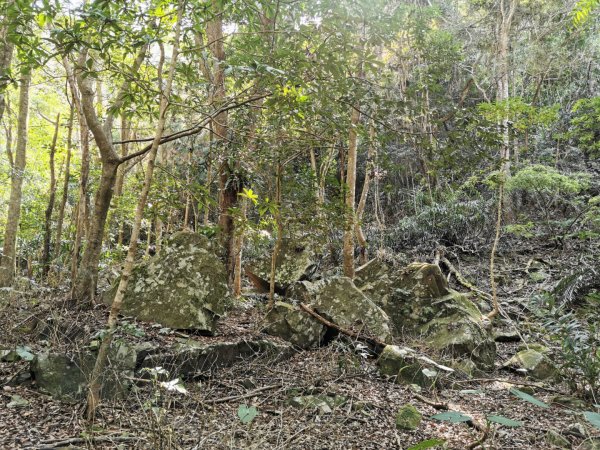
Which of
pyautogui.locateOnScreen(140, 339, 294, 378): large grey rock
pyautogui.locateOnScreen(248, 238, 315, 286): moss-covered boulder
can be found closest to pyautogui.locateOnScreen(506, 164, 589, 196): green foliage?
pyautogui.locateOnScreen(248, 238, 315, 286): moss-covered boulder

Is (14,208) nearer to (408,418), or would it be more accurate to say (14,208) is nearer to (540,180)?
(408,418)

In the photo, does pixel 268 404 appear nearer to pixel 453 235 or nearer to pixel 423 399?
pixel 423 399

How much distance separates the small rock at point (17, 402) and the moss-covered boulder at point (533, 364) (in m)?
5.09

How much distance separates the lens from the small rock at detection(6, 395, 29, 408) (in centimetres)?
324

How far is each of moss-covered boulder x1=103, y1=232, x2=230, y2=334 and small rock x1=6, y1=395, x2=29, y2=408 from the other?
1521 millimetres

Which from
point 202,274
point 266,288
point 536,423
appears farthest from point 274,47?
point 266,288

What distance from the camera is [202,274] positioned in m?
5.25

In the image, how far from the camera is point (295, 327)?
17.5 feet

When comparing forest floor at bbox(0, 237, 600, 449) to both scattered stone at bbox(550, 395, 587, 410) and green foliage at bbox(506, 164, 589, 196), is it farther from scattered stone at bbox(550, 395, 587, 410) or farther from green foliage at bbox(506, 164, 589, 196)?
green foliage at bbox(506, 164, 589, 196)

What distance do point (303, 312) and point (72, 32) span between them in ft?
13.1

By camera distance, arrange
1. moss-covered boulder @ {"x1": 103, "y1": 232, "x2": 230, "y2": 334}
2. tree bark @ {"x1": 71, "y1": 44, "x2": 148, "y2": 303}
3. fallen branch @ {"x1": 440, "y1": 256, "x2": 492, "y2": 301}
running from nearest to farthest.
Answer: tree bark @ {"x1": 71, "y1": 44, "x2": 148, "y2": 303} → moss-covered boulder @ {"x1": 103, "y1": 232, "x2": 230, "y2": 334} → fallen branch @ {"x1": 440, "y1": 256, "x2": 492, "y2": 301}

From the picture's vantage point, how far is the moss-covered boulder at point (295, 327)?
5293 millimetres

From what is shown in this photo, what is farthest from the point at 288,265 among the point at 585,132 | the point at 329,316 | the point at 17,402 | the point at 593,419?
the point at 585,132

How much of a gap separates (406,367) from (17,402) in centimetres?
360
